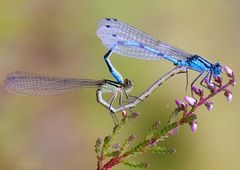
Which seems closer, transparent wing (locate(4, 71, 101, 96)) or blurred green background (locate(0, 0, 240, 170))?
transparent wing (locate(4, 71, 101, 96))

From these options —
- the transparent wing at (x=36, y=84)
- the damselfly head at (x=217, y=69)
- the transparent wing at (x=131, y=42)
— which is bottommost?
the damselfly head at (x=217, y=69)

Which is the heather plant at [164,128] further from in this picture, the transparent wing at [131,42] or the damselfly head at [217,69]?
the transparent wing at [131,42]

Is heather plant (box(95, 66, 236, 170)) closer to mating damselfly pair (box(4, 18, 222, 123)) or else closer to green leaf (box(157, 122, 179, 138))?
green leaf (box(157, 122, 179, 138))

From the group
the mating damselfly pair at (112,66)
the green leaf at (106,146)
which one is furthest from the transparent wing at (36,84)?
the green leaf at (106,146)

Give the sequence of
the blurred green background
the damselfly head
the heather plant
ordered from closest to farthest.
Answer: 1. the heather plant
2. the damselfly head
3. the blurred green background

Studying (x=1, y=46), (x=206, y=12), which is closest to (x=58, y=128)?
(x=1, y=46)

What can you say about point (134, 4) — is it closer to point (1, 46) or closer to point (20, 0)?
point (20, 0)

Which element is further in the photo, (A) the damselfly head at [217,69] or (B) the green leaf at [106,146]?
(A) the damselfly head at [217,69]

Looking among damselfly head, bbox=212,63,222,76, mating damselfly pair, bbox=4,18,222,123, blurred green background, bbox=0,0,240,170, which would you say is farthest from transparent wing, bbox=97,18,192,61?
blurred green background, bbox=0,0,240,170
